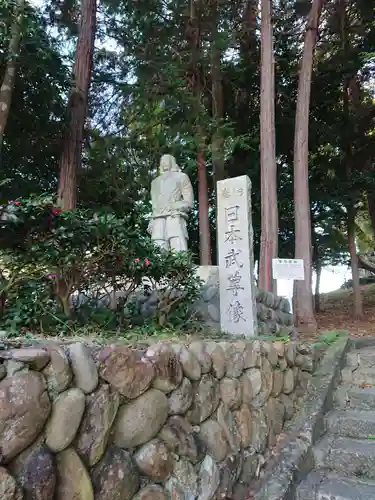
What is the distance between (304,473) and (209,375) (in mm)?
955

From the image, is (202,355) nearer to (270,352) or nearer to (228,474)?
(228,474)

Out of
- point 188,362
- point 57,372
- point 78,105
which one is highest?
point 78,105

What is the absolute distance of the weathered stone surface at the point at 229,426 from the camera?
2203mm

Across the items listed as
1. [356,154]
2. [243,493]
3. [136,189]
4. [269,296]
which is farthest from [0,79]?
[356,154]

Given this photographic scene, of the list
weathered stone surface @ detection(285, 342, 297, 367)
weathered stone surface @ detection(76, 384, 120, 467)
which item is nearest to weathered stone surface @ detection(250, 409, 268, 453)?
weathered stone surface @ detection(285, 342, 297, 367)

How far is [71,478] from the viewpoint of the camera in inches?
51.4

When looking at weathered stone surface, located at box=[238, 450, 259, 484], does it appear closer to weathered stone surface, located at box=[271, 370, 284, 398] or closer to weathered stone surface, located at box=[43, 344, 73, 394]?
weathered stone surface, located at box=[271, 370, 284, 398]

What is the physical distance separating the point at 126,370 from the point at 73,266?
1711mm

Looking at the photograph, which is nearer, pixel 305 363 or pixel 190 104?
pixel 305 363

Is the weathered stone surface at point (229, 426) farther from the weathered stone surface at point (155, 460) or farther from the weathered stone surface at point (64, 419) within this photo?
the weathered stone surface at point (64, 419)

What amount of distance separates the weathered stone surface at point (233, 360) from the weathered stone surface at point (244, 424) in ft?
0.69

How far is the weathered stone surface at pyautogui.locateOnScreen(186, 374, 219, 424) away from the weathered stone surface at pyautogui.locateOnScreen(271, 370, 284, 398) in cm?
90

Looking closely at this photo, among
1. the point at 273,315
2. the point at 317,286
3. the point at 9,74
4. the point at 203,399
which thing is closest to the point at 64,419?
the point at 203,399

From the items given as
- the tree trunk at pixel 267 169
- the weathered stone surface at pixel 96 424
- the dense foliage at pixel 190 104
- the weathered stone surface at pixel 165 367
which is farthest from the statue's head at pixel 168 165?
the weathered stone surface at pixel 96 424
